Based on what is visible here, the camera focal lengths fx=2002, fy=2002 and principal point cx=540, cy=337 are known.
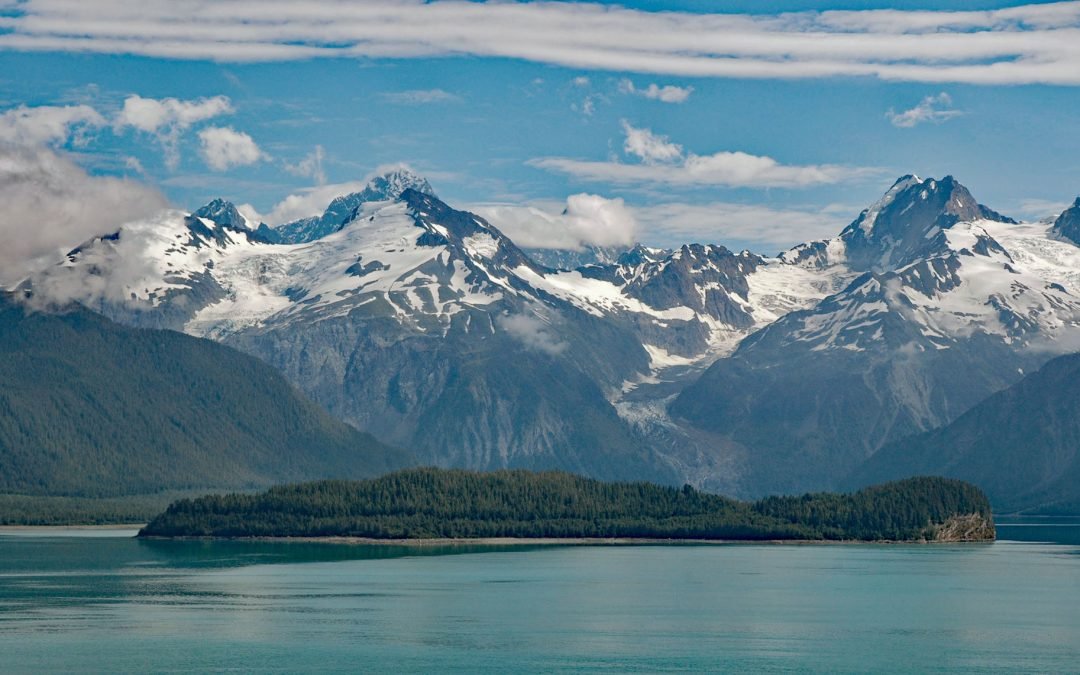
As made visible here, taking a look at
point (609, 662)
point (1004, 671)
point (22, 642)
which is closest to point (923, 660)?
point (1004, 671)

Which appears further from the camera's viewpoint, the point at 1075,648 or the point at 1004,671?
the point at 1075,648

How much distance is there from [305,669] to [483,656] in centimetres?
1896

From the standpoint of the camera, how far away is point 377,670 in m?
182

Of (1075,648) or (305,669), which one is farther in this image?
(1075,648)

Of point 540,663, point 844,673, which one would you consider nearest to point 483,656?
point 540,663

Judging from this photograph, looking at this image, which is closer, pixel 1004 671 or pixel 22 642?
pixel 1004 671

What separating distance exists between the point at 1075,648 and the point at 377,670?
70.5 m

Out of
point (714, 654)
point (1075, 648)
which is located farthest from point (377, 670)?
point (1075, 648)

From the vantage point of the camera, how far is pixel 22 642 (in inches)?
7820

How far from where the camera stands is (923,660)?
192m

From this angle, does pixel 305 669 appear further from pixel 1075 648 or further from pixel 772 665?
pixel 1075 648

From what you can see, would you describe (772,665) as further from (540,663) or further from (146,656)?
(146,656)

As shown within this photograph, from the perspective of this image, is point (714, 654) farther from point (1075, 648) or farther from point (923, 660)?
point (1075, 648)

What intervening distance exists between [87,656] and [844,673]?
71075mm
